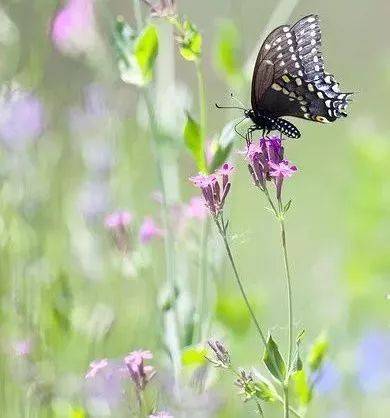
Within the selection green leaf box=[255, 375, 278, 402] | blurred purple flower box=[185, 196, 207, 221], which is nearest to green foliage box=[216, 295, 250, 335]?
blurred purple flower box=[185, 196, 207, 221]

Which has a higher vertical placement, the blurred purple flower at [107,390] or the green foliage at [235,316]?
the green foliage at [235,316]

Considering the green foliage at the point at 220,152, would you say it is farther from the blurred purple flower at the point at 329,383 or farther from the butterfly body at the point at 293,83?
the blurred purple flower at the point at 329,383

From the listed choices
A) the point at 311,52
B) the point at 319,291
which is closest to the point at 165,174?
the point at 319,291

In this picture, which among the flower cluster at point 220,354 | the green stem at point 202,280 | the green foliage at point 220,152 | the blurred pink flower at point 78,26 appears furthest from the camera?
the blurred pink flower at point 78,26

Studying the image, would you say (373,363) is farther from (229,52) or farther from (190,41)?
(190,41)

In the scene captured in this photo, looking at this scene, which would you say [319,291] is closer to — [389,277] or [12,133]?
[389,277]

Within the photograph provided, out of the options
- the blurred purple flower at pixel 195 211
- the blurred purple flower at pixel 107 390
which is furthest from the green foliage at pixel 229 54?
the blurred purple flower at pixel 107 390

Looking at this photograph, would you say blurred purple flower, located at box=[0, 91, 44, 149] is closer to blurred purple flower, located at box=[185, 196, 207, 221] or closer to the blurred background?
the blurred background
